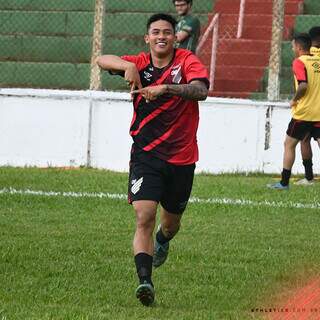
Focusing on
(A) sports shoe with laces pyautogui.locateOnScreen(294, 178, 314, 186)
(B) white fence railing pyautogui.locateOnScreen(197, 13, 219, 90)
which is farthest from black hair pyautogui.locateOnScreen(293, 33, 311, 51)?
(B) white fence railing pyautogui.locateOnScreen(197, 13, 219, 90)

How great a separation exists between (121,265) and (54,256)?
62 centimetres

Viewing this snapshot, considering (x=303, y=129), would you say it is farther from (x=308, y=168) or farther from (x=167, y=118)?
(x=167, y=118)

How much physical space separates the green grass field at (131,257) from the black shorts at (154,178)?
655 millimetres

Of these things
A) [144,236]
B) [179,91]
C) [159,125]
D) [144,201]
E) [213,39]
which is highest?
[179,91]

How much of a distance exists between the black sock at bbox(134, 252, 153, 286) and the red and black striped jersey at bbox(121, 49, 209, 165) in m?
0.69

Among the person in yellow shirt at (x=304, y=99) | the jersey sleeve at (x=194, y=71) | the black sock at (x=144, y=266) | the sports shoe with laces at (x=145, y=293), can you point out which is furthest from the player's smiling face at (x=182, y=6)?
the sports shoe with laces at (x=145, y=293)

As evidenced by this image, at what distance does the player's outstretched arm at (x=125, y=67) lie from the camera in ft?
25.3

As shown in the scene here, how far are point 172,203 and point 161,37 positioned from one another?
116cm

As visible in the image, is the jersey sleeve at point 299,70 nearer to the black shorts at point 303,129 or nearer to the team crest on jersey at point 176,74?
the black shorts at point 303,129

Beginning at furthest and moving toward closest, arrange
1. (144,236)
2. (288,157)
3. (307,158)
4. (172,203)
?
(307,158) < (288,157) < (172,203) < (144,236)

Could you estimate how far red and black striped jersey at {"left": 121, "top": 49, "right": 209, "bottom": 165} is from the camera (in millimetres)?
8000

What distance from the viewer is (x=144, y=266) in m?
7.66

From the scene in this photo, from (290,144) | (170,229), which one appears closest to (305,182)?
(290,144)

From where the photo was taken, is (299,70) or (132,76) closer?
(132,76)
